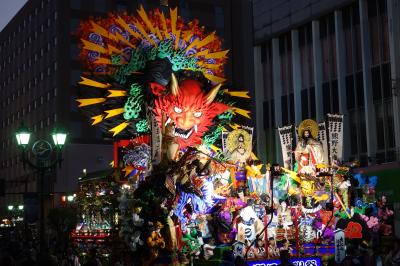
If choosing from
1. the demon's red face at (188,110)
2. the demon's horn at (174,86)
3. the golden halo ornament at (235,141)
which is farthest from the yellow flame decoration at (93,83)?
the golden halo ornament at (235,141)

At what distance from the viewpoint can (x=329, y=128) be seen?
22.2m

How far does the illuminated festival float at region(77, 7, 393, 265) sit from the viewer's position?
1889 cm

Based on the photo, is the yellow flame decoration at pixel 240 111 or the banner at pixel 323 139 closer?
the banner at pixel 323 139

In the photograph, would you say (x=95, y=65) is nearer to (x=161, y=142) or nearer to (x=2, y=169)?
(x=161, y=142)

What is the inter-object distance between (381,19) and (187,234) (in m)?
22.8

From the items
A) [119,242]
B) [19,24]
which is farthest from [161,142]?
[19,24]

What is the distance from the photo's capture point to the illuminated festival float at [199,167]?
744 inches

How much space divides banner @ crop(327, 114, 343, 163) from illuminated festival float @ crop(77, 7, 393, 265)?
35 mm

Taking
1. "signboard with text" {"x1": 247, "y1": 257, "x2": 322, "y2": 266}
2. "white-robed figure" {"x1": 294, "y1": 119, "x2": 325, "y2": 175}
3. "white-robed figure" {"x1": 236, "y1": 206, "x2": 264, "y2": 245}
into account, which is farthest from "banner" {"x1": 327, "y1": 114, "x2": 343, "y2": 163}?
"signboard with text" {"x1": 247, "y1": 257, "x2": 322, "y2": 266}

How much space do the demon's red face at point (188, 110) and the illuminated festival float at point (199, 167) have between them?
4cm

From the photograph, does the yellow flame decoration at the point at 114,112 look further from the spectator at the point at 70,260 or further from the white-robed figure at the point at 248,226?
the white-robed figure at the point at 248,226

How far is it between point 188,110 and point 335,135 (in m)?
5.25

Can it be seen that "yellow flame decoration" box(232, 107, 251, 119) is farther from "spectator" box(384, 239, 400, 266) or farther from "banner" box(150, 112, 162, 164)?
"spectator" box(384, 239, 400, 266)

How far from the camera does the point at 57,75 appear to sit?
234 feet
